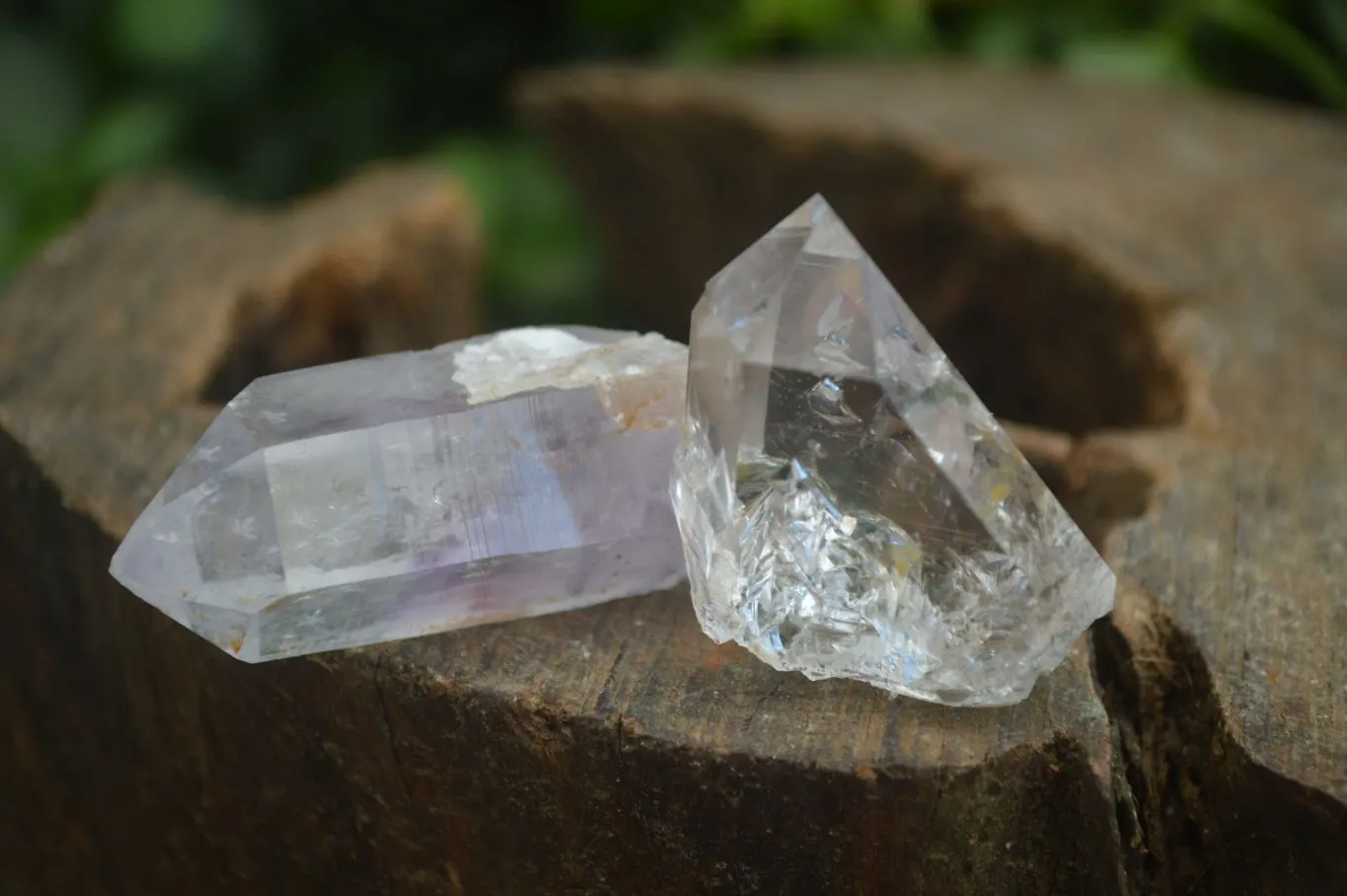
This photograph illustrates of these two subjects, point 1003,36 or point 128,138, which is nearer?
point 1003,36

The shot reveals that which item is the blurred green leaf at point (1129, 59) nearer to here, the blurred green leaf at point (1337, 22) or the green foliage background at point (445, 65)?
the green foliage background at point (445, 65)

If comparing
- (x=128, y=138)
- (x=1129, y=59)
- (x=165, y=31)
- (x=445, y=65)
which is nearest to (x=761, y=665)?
(x=1129, y=59)

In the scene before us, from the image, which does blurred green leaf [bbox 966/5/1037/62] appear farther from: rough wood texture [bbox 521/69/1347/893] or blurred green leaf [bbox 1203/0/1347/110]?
blurred green leaf [bbox 1203/0/1347/110]

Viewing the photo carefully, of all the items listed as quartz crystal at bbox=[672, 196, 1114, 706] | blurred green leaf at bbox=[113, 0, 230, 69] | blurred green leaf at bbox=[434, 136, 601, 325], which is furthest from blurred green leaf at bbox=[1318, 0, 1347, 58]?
blurred green leaf at bbox=[113, 0, 230, 69]

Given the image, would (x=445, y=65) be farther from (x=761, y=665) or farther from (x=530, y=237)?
(x=761, y=665)

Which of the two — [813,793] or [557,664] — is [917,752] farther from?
[557,664]

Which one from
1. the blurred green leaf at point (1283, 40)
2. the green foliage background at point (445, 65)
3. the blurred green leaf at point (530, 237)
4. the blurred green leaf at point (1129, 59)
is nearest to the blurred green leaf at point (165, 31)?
the green foliage background at point (445, 65)
